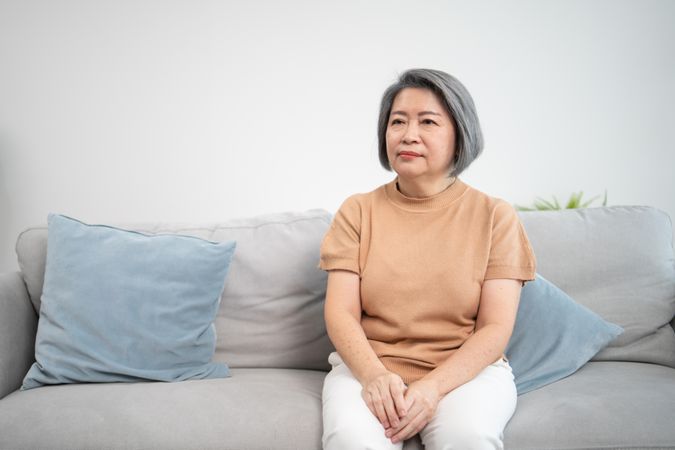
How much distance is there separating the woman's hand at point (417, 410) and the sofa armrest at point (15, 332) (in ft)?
3.39

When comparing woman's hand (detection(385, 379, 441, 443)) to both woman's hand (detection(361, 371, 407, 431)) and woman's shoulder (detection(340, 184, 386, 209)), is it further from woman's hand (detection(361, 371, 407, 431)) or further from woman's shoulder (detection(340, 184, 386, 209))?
woman's shoulder (detection(340, 184, 386, 209))

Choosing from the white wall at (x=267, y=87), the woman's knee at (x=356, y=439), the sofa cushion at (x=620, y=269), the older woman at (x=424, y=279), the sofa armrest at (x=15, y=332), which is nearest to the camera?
the woman's knee at (x=356, y=439)

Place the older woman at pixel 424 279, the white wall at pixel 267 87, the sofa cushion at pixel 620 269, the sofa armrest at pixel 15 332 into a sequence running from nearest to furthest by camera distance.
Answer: the older woman at pixel 424 279, the sofa armrest at pixel 15 332, the sofa cushion at pixel 620 269, the white wall at pixel 267 87

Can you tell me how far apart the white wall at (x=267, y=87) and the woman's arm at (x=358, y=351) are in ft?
4.70

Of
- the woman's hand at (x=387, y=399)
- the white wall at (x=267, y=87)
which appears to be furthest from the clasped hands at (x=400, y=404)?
the white wall at (x=267, y=87)

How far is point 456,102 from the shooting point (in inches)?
59.1

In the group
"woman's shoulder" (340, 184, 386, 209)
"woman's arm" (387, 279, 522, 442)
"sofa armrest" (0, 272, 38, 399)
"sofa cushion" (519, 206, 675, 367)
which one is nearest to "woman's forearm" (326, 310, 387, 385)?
"woman's arm" (387, 279, 522, 442)

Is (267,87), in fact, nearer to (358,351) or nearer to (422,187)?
(422,187)

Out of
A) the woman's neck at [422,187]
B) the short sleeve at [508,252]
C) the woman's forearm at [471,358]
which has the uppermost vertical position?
the woman's neck at [422,187]

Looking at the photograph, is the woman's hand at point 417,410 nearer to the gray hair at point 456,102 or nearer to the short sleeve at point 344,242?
the short sleeve at point 344,242

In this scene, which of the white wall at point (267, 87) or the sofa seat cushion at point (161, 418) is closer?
the sofa seat cushion at point (161, 418)

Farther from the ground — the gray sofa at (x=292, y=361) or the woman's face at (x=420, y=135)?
the woman's face at (x=420, y=135)

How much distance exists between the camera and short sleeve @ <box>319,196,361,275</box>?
59.6 inches

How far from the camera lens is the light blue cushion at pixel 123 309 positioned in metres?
1.59
